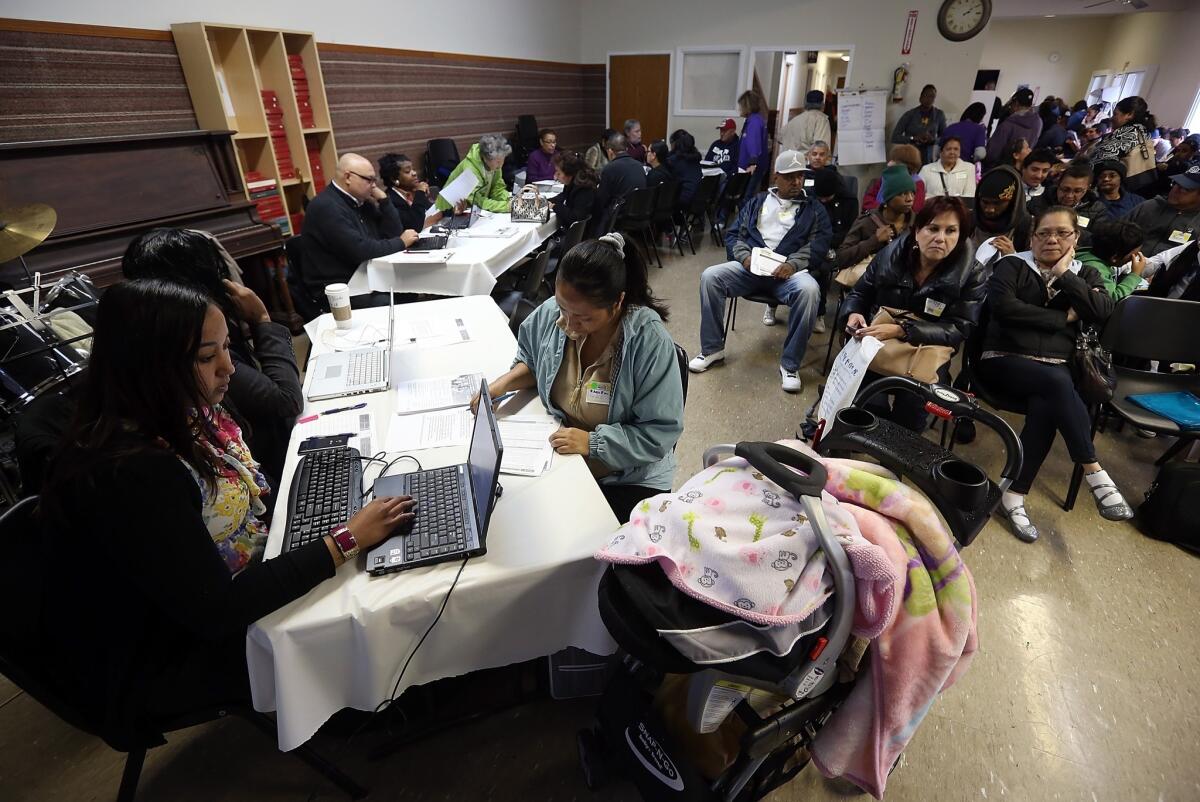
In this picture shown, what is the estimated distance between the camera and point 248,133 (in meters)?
3.72

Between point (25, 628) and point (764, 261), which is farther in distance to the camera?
point (764, 261)

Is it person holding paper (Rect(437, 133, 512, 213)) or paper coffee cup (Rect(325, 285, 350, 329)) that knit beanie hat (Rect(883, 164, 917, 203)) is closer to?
person holding paper (Rect(437, 133, 512, 213))

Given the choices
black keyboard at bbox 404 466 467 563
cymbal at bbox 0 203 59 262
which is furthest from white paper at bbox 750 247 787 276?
cymbal at bbox 0 203 59 262

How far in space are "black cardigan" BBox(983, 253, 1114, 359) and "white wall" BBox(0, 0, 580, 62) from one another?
4671 millimetres

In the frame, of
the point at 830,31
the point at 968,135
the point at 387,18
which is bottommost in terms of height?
the point at 968,135

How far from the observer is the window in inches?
298

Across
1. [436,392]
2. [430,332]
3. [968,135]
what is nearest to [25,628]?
[436,392]

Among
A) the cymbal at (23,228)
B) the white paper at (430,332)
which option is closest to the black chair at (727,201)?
the white paper at (430,332)

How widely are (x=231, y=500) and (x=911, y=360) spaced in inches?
94.3

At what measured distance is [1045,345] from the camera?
7.58 feet

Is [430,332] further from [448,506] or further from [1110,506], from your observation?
[1110,506]

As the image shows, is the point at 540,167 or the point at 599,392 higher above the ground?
the point at 540,167

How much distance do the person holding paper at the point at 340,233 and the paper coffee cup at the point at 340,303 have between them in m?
1.10

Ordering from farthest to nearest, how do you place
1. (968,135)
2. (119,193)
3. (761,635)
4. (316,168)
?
(968,135), (316,168), (119,193), (761,635)
